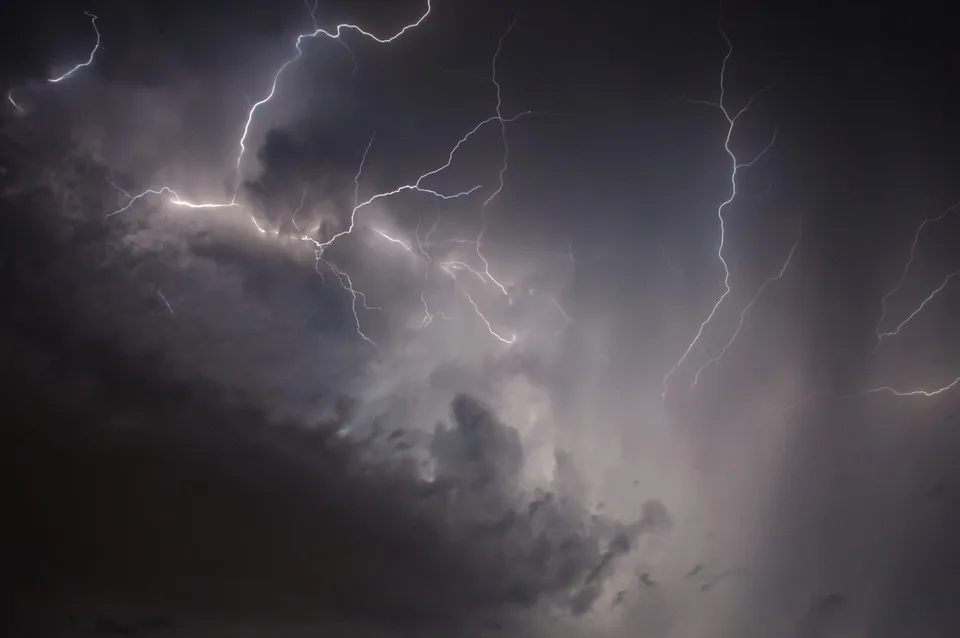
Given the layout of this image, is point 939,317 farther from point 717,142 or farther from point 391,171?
point 391,171

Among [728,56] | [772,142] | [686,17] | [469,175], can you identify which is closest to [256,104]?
[469,175]

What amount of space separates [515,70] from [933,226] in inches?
345

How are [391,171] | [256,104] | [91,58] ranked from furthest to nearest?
[391,171] → [256,104] → [91,58]

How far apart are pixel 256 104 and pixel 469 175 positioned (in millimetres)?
3694

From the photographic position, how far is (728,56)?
8.45m

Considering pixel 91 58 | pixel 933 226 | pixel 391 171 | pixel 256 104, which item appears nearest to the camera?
pixel 91 58

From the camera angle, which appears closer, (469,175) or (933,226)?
(469,175)

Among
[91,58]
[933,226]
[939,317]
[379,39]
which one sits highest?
[379,39]

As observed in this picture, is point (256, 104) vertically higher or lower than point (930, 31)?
lower

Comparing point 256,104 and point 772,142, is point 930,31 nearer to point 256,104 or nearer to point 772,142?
point 772,142

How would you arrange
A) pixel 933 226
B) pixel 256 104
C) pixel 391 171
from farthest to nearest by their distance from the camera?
pixel 933 226, pixel 391 171, pixel 256 104

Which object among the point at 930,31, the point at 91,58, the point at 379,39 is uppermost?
the point at 930,31

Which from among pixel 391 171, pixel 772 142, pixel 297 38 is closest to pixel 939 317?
pixel 772 142

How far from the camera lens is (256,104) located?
8.19m
